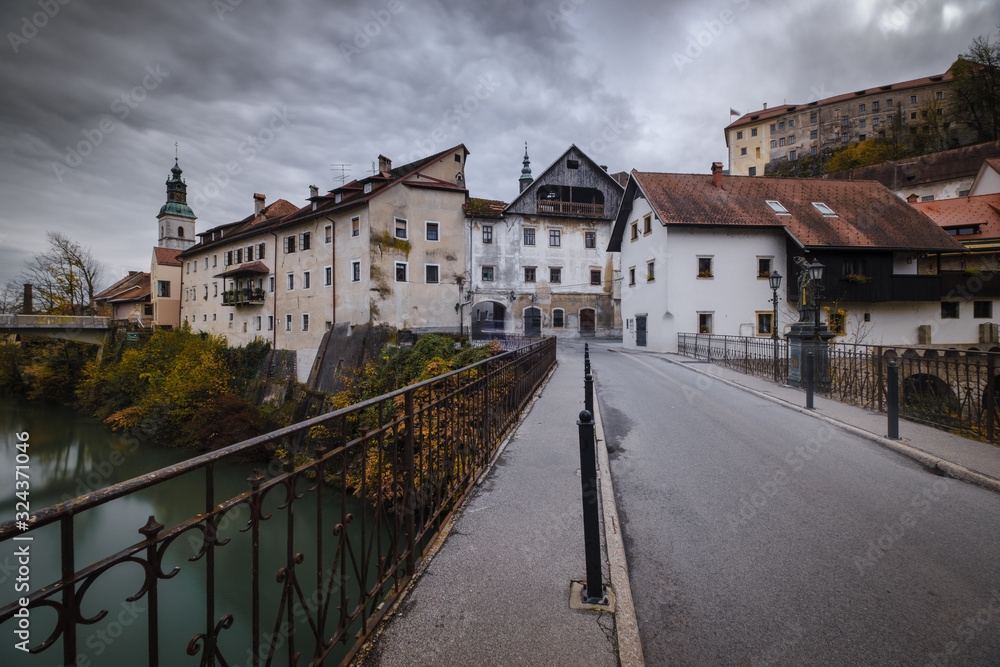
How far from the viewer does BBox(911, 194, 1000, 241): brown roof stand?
92.5ft

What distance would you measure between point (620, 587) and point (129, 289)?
69.7 metres

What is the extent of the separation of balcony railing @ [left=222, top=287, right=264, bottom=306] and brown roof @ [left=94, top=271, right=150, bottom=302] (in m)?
22.5

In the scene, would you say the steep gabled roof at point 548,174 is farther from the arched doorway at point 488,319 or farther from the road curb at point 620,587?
the road curb at point 620,587

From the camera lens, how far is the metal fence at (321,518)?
54.1 inches

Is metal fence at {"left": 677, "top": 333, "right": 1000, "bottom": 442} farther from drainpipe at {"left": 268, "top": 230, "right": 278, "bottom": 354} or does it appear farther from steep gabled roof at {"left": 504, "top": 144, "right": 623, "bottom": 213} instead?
→ drainpipe at {"left": 268, "top": 230, "right": 278, "bottom": 354}

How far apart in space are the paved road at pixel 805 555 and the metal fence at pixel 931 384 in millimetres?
1815

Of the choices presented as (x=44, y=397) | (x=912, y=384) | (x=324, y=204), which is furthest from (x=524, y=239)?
(x=44, y=397)

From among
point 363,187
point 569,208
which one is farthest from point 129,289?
point 569,208

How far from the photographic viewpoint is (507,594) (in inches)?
121

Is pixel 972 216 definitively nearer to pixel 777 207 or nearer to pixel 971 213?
pixel 971 213

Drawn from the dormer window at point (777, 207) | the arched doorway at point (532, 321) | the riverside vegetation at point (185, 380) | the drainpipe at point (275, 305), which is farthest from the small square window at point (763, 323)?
the drainpipe at point (275, 305)

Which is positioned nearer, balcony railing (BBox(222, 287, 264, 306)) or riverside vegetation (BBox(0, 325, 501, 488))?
riverside vegetation (BBox(0, 325, 501, 488))

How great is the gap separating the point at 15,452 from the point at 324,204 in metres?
22.5

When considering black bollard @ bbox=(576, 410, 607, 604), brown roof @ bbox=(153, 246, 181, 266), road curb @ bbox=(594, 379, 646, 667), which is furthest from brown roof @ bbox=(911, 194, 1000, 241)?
brown roof @ bbox=(153, 246, 181, 266)
